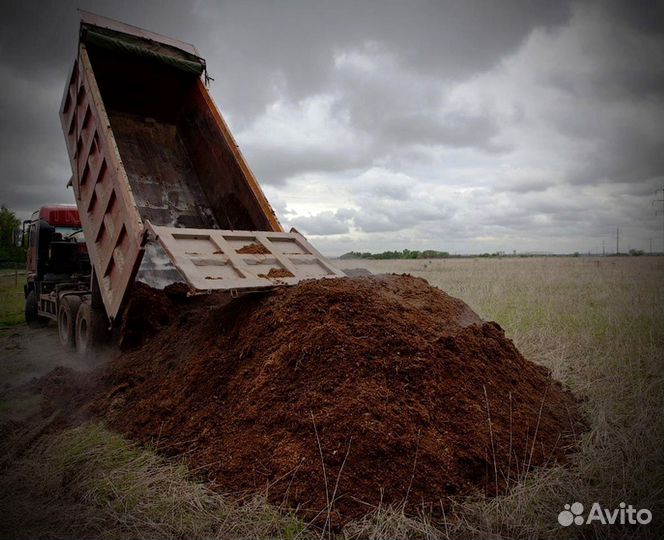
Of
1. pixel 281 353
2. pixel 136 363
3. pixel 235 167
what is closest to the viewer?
pixel 281 353

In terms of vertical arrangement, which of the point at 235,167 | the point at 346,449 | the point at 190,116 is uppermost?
the point at 190,116

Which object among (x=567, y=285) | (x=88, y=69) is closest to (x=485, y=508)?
(x=88, y=69)

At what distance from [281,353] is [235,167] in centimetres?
398

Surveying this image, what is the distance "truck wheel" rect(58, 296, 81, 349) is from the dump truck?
2 cm

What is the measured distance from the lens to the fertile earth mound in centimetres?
300

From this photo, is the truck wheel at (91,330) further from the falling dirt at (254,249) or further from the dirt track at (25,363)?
the falling dirt at (254,249)

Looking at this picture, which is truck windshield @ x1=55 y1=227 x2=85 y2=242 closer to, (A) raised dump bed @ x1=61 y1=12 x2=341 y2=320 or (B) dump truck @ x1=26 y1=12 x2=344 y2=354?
(B) dump truck @ x1=26 y1=12 x2=344 y2=354

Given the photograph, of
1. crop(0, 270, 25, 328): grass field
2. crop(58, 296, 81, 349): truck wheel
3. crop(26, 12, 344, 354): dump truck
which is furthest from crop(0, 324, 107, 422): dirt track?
crop(0, 270, 25, 328): grass field

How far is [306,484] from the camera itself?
2.94 metres

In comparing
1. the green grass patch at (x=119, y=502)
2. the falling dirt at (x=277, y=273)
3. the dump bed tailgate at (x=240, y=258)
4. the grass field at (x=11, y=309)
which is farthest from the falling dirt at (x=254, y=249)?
the grass field at (x=11, y=309)

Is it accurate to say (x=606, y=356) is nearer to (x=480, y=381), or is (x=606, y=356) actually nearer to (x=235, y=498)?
(x=480, y=381)

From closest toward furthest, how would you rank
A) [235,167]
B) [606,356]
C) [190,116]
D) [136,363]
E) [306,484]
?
[306,484], [136,363], [606,356], [235,167], [190,116]

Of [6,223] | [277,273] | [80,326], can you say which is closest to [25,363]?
[80,326]

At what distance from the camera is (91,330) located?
21.3 feet
